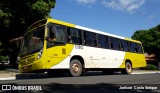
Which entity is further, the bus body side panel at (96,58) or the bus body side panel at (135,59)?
the bus body side panel at (135,59)

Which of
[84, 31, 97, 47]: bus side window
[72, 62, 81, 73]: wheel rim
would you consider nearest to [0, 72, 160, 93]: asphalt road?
[72, 62, 81, 73]: wheel rim

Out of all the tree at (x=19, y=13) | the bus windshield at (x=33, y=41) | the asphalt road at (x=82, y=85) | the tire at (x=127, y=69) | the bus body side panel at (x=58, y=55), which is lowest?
the asphalt road at (x=82, y=85)

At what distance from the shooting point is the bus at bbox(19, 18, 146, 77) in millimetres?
14281

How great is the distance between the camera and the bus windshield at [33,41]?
14359 millimetres

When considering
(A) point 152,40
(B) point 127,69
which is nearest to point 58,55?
(B) point 127,69

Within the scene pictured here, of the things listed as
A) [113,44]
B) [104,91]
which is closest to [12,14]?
[113,44]

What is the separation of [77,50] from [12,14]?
13763 mm

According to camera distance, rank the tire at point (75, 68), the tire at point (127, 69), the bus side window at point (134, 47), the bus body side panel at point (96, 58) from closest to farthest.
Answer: the bus body side panel at point (96, 58), the tire at point (75, 68), the tire at point (127, 69), the bus side window at point (134, 47)

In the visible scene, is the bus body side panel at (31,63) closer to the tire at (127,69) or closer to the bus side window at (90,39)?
the bus side window at (90,39)

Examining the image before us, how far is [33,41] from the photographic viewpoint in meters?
14.8

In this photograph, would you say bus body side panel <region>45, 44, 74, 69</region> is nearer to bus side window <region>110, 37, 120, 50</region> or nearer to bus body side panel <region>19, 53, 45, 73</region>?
bus body side panel <region>19, 53, 45, 73</region>

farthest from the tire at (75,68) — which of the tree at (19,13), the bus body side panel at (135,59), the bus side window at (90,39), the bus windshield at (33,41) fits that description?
the tree at (19,13)

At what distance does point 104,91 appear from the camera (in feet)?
29.7

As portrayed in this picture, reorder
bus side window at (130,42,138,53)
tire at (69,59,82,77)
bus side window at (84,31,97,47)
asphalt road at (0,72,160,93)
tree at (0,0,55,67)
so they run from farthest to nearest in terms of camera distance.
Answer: tree at (0,0,55,67)
bus side window at (130,42,138,53)
bus side window at (84,31,97,47)
tire at (69,59,82,77)
asphalt road at (0,72,160,93)
